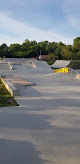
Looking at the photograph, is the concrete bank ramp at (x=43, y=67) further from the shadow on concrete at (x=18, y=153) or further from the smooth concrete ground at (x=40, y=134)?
the shadow on concrete at (x=18, y=153)

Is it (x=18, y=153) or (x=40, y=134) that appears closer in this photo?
(x=18, y=153)

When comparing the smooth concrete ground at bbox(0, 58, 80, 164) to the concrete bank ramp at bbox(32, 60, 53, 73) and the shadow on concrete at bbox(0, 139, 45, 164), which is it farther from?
the concrete bank ramp at bbox(32, 60, 53, 73)

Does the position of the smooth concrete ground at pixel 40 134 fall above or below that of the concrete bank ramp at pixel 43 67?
below

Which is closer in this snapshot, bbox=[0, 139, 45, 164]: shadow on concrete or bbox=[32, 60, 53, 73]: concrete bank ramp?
bbox=[0, 139, 45, 164]: shadow on concrete

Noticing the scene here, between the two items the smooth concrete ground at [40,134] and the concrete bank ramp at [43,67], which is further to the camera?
the concrete bank ramp at [43,67]

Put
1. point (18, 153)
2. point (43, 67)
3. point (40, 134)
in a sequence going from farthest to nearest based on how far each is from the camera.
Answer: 1. point (43, 67)
2. point (40, 134)
3. point (18, 153)

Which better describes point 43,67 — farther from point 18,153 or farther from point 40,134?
point 18,153

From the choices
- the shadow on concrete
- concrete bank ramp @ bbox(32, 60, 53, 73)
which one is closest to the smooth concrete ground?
the shadow on concrete

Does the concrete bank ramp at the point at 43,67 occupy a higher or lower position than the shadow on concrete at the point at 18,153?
higher

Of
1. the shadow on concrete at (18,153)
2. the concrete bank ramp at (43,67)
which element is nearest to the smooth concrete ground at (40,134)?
the shadow on concrete at (18,153)

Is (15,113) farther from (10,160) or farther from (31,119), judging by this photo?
(10,160)

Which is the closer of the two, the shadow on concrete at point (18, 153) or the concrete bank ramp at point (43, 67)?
the shadow on concrete at point (18, 153)

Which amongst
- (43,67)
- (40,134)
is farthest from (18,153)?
(43,67)

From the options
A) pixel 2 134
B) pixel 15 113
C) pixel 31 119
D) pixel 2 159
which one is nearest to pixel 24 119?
pixel 31 119
